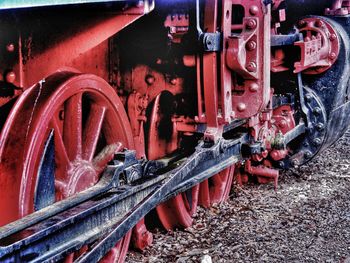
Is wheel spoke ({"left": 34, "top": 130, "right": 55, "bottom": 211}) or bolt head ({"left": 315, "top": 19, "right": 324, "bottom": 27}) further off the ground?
bolt head ({"left": 315, "top": 19, "right": 324, "bottom": 27})

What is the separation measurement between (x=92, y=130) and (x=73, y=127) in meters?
0.18

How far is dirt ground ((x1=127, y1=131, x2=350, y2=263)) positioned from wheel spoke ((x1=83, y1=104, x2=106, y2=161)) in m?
0.70

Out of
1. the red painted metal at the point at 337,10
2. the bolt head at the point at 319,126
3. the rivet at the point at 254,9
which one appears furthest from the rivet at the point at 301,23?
the rivet at the point at 254,9

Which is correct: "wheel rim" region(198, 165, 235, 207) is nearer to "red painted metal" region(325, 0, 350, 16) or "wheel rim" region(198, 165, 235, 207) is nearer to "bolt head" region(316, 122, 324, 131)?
"bolt head" region(316, 122, 324, 131)

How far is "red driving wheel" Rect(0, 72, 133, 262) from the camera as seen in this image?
2072mm

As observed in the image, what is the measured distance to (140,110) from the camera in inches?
119

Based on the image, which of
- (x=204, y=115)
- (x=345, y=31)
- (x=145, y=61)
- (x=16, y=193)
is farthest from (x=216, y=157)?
(x=345, y=31)

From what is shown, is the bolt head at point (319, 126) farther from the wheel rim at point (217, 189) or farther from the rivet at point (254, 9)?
the rivet at point (254, 9)

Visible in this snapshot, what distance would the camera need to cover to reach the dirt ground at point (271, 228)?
10.0ft

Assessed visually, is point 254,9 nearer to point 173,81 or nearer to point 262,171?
point 173,81

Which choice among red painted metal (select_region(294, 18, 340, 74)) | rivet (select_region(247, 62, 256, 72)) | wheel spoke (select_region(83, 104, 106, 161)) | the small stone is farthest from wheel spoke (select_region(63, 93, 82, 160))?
red painted metal (select_region(294, 18, 340, 74))

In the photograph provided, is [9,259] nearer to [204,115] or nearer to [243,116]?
[204,115]

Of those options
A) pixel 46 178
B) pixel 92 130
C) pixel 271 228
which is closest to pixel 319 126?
pixel 271 228

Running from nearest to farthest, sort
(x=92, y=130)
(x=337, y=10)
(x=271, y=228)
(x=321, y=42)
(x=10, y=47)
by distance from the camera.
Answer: (x=10, y=47) < (x=92, y=130) < (x=271, y=228) < (x=321, y=42) < (x=337, y=10)
